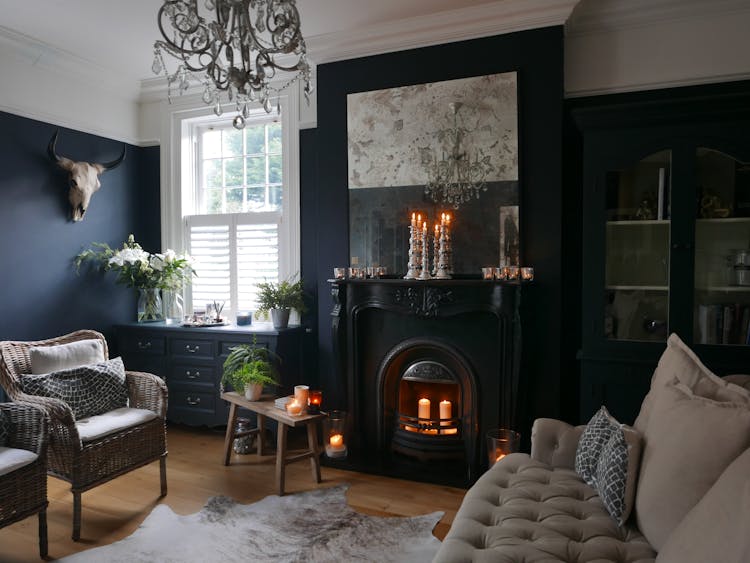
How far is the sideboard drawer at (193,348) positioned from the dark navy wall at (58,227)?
76cm

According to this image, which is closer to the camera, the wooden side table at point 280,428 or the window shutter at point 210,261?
the wooden side table at point 280,428

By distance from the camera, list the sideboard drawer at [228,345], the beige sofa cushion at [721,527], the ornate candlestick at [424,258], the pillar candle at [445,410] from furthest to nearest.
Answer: the sideboard drawer at [228,345] → the pillar candle at [445,410] → the ornate candlestick at [424,258] → the beige sofa cushion at [721,527]

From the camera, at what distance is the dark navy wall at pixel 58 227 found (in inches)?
155

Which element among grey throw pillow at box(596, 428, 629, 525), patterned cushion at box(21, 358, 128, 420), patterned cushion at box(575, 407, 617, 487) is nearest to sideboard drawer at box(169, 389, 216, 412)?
patterned cushion at box(21, 358, 128, 420)

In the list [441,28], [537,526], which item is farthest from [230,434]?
[441,28]

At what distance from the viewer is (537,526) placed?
1.91m

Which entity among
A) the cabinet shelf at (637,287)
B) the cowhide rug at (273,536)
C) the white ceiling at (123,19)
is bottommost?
the cowhide rug at (273,536)

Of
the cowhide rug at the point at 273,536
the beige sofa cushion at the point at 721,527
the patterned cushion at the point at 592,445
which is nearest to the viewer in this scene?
the beige sofa cushion at the point at 721,527

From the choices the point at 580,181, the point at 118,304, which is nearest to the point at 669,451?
the point at 580,181

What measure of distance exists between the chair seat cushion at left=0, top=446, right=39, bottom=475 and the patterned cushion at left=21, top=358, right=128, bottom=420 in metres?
→ 0.51

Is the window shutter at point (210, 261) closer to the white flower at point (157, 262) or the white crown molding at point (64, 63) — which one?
the white flower at point (157, 262)

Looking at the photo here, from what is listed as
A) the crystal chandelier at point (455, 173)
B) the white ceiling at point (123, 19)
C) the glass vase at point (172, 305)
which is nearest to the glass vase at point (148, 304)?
the glass vase at point (172, 305)

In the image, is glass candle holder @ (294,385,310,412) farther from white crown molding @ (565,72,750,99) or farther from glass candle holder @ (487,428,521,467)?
white crown molding @ (565,72,750,99)

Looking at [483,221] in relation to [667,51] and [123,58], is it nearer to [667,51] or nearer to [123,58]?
[667,51]
